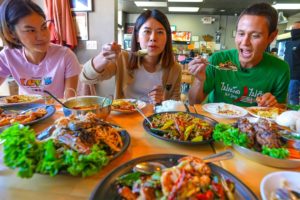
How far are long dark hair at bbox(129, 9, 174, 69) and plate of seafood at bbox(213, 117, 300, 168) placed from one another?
104cm

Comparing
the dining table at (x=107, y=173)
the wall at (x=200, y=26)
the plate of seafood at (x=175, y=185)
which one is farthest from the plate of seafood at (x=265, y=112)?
the wall at (x=200, y=26)

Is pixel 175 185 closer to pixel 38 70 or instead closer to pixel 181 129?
pixel 181 129

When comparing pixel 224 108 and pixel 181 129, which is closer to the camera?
pixel 181 129

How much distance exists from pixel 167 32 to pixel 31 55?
1150 millimetres

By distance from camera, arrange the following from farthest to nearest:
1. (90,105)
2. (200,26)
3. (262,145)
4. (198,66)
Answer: (200,26)
(198,66)
(90,105)
(262,145)

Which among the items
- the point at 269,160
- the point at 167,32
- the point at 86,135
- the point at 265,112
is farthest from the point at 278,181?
the point at 167,32

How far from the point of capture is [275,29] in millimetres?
1473

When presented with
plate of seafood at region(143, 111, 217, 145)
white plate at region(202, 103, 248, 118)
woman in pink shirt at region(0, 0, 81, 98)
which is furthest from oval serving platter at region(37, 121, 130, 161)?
woman in pink shirt at region(0, 0, 81, 98)

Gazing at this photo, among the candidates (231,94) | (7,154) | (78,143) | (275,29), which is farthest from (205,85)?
(7,154)

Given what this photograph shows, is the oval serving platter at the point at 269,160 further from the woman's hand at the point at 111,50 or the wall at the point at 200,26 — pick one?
the wall at the point at 200,26

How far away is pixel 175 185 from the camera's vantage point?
1.49 ft

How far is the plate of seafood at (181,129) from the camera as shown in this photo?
775 millimetres

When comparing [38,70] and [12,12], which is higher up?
[12,12]

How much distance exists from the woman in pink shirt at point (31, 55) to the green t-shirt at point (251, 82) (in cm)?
123
